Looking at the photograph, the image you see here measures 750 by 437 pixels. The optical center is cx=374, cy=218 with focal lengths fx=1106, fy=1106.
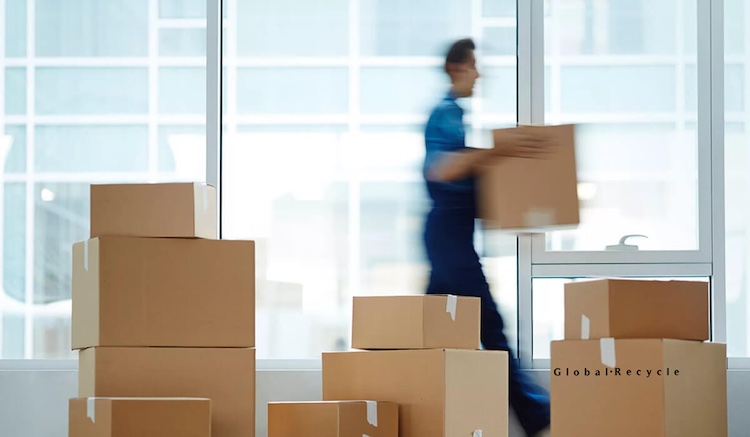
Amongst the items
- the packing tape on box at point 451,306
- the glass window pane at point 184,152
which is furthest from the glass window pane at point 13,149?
the packing tape on box at point 451,306

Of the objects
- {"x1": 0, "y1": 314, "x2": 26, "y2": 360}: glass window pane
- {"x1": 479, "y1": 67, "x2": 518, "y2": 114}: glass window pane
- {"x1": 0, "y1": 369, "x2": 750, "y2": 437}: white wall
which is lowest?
{"x1": 0, "y1": 369, "x2": 750, "y2": 437}: white wall

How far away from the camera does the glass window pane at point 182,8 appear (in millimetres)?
3875

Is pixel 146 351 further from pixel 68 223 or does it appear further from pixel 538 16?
pixel 538 16

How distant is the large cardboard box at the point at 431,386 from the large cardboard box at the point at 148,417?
2.00 ft

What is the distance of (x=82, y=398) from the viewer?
9.48 ft

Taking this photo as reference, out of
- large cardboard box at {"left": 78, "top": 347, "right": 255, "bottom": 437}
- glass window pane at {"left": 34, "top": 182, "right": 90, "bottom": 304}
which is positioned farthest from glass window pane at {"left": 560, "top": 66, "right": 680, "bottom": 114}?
glass window pane at {"left": 34, "top": 182, "right": 90, "bottom": 304}

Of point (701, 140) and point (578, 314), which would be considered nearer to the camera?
point (578, 314)

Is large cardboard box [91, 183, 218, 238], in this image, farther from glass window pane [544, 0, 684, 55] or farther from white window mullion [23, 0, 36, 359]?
glass window pane [544, 0, 684, 55]

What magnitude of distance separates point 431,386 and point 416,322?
0.64 feet

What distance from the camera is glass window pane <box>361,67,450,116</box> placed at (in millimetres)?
3854

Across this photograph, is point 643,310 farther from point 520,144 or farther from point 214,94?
point 214,94

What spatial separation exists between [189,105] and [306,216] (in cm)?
56

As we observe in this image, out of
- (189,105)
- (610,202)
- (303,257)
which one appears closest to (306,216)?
(303,257)

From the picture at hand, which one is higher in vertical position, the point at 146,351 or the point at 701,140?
the point at 701,140
